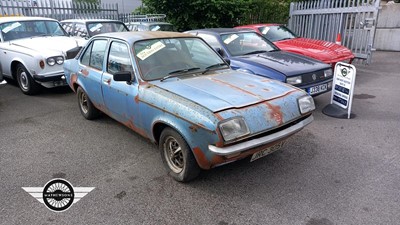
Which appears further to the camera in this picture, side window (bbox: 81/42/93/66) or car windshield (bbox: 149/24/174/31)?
car windshield (bbox: 149/24/174/31)

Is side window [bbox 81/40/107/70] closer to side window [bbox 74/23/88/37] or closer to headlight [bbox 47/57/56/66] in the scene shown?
headlight [bbox 47/57/56/66]

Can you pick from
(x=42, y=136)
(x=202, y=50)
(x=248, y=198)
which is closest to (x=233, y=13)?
(x=202, y=50)

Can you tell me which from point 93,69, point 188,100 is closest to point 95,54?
point 93,69

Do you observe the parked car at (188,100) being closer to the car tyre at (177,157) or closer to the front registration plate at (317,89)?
the car tyre at (177,157)

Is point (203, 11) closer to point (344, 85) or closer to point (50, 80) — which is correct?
point (50, 80)

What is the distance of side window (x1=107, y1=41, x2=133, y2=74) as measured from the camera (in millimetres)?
3950

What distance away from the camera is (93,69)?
184 inches

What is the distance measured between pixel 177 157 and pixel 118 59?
1.65 m

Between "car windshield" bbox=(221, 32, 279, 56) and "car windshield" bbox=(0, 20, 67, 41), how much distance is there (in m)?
4.70

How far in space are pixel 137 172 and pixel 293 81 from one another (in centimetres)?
304

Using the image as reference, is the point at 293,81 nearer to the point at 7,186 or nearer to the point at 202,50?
the point at 202,50

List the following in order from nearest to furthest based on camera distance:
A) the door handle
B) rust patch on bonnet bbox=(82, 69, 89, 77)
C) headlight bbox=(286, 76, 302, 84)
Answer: the door handle, rust patch on bonnet bbox=(82, 69, 89, 77), headlight bbox=(286, 76, 302, 84)

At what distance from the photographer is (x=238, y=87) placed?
3539 mm

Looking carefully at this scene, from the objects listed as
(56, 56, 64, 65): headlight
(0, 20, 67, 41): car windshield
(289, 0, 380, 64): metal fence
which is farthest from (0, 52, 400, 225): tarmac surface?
(289, 0, 380, 64): metal fence
